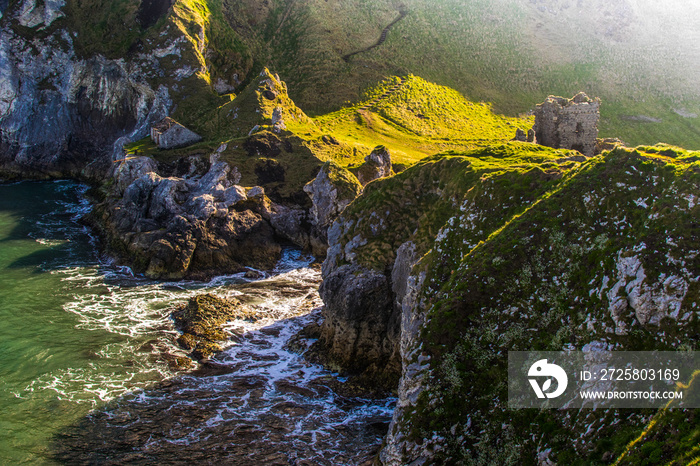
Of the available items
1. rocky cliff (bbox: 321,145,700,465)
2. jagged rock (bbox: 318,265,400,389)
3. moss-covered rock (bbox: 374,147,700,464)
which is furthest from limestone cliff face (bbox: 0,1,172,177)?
moss-covered rock (bbox: 374,147,700,464)

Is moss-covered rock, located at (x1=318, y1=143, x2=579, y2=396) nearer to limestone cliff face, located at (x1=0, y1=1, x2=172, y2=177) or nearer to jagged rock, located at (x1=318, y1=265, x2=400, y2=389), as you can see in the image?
jagged rock, located at (x1=318, y1=265, x2=400, y2=389)

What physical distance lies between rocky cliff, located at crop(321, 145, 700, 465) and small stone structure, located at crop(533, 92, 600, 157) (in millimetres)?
23260

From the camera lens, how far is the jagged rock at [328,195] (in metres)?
42.6

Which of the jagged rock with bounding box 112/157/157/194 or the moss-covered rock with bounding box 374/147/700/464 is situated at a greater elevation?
the jagged rock with bounding box 112/157/157/194

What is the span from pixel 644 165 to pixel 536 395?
815cm

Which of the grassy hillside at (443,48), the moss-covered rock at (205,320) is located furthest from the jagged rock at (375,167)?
the grassy hillside at (443,48)

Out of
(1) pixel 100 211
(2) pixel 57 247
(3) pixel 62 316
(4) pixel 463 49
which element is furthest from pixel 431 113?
(3) pixel 62 316

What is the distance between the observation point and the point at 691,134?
82312mm

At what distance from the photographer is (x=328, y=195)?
42.7m

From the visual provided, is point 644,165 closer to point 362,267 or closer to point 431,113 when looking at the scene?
point 362,267

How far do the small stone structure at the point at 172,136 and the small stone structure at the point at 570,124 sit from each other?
137ft

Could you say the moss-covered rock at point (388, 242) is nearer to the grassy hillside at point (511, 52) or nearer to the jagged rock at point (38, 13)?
the grassy hillside at point (511, 52)

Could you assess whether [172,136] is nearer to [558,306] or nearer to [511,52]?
[558,306]

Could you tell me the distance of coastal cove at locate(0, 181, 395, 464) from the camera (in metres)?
19.6
